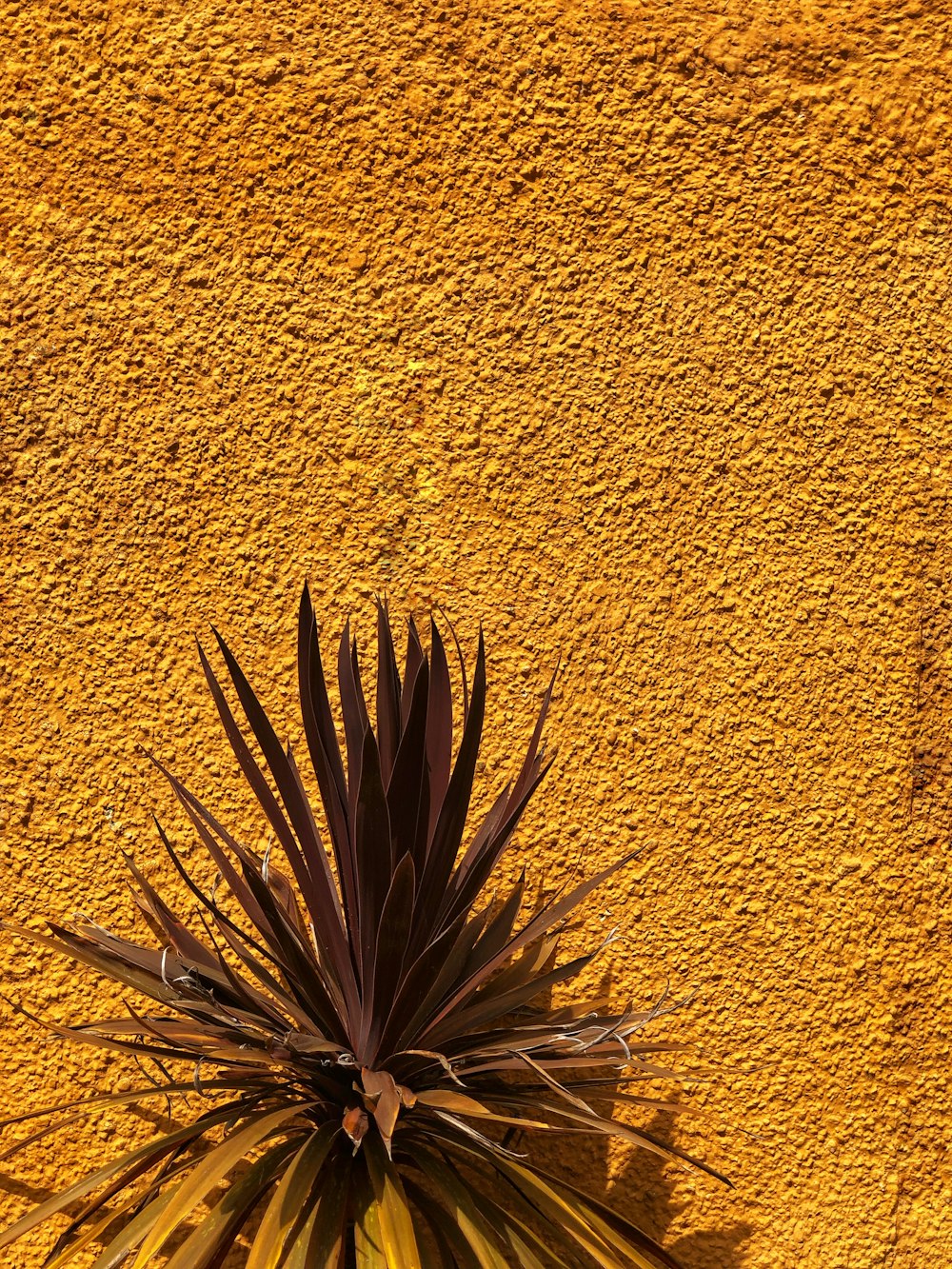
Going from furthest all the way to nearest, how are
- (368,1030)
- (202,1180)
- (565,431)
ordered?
(565,431) → (368,1030) → (202,1180)

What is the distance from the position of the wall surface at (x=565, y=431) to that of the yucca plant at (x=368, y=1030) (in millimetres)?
321

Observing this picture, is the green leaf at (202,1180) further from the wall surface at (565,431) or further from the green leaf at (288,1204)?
→ the wall surface at (565,431)

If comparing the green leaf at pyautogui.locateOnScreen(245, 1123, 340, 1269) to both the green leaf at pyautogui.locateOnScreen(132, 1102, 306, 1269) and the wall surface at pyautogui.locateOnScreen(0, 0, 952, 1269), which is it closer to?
the green leaf at pyautogui.locateOnScreen(132, 1102, 306, 1269)

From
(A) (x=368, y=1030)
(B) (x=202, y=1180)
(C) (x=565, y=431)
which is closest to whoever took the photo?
(B) (x=202, y=1180)

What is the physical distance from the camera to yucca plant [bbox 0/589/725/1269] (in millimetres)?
1781

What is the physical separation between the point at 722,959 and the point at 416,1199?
73cm

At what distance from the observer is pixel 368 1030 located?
190 cm

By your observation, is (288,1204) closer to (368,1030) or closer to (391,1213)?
(391,1213)

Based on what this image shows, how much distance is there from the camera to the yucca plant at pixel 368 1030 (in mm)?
1781

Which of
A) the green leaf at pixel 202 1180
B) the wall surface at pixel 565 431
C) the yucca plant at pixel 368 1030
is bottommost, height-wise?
the green leaf at pixel 202 1180

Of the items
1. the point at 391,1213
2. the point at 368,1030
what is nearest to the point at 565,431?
the point at 368,1030

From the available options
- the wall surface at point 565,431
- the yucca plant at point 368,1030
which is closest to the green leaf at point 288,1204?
the yucca plant at point 368,1030

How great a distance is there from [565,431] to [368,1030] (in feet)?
3.94

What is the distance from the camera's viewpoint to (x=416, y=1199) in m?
1.99
